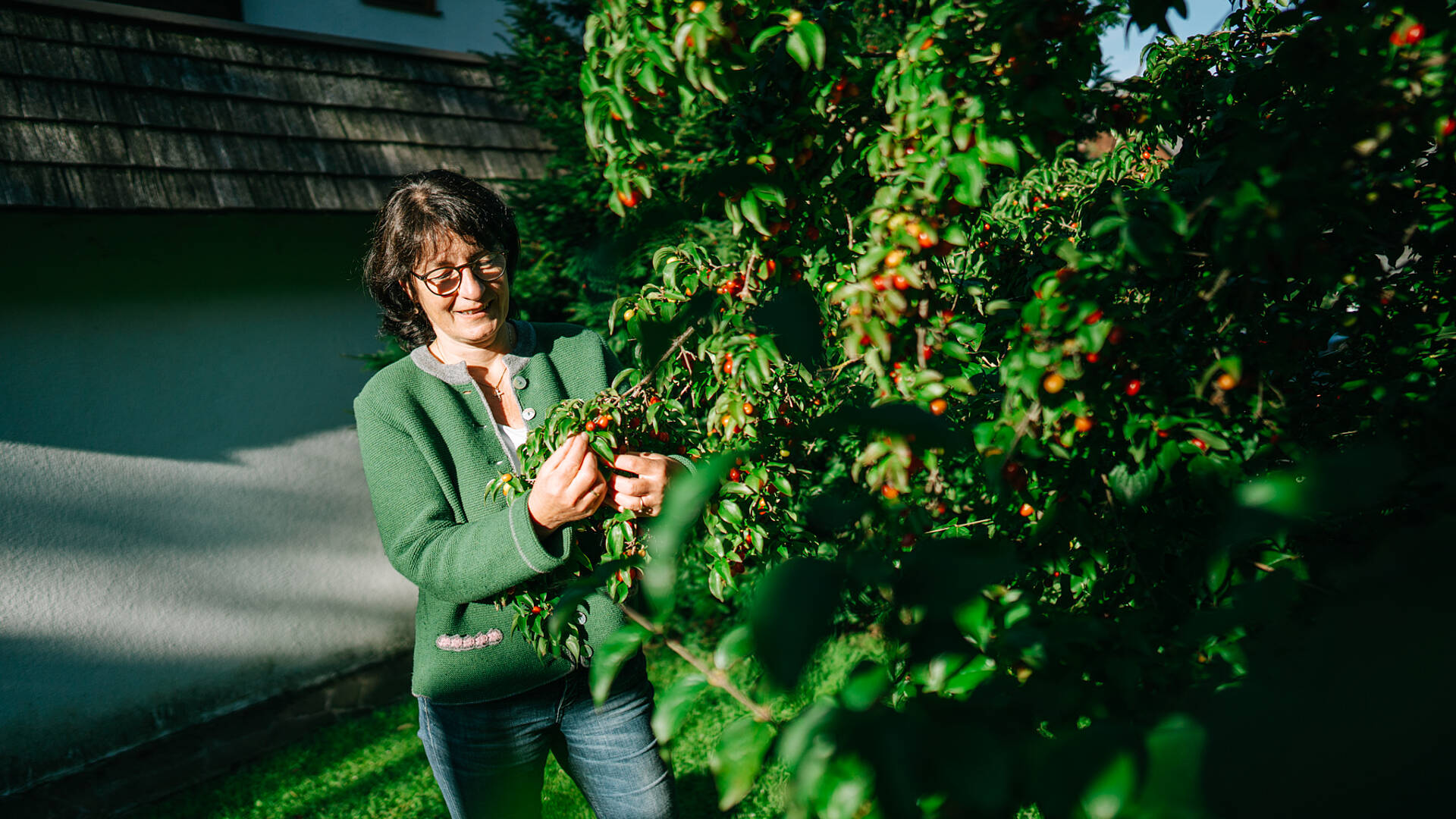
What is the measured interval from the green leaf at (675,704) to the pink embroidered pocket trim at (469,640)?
88cm

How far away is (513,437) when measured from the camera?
168cm

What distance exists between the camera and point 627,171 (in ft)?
3.42

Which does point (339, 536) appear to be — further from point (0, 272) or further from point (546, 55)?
point (546, 55)

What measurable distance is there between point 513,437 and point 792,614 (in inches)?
47.2

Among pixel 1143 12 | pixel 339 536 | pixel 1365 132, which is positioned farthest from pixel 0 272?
pixel 1365 132

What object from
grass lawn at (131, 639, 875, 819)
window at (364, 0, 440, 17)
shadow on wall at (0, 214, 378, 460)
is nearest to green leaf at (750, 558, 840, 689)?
grass lawn at (131, 639, 875, 819)

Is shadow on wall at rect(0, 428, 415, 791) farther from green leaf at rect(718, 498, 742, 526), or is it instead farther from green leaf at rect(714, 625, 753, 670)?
green leaf at rect(714, 625, 753, 670)

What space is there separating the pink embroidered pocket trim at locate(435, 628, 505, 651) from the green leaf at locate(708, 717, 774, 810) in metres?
0.96

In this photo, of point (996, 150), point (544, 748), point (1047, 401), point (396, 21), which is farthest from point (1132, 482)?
point (396, 21)

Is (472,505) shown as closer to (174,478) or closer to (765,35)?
(765,35)

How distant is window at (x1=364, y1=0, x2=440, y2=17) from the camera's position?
4500 millimetres

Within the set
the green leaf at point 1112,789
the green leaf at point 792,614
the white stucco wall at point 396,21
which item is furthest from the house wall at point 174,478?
the green leaf at point 1112,789

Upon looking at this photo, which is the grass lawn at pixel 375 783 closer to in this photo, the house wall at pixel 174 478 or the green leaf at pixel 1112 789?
the house wall at pixel 174 478

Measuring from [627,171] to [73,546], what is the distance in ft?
10.9
